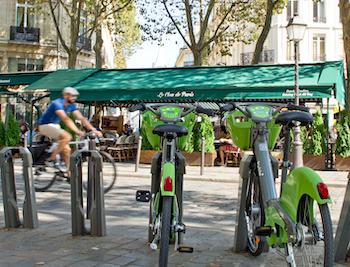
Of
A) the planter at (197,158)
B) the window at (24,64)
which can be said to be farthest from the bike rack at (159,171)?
the window at (24,64)

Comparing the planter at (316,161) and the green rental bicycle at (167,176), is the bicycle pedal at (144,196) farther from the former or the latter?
the planter at (316,161)

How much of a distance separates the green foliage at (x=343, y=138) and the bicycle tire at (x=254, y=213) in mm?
9687

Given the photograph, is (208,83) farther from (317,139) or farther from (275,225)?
(275,225)

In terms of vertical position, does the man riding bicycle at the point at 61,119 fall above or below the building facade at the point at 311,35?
below

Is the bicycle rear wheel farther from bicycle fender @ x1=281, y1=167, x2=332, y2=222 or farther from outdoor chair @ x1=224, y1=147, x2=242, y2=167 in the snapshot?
outdoor chair @ x1=224, y1=147, x2=242, y2=167

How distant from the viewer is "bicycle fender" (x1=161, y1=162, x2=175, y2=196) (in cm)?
332

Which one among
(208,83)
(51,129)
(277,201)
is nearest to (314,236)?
(277,201)

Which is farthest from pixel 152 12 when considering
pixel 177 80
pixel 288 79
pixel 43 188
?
pixel 43 188

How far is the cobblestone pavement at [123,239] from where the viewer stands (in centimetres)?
391

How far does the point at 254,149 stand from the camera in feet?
12.0

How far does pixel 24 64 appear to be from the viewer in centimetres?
3033

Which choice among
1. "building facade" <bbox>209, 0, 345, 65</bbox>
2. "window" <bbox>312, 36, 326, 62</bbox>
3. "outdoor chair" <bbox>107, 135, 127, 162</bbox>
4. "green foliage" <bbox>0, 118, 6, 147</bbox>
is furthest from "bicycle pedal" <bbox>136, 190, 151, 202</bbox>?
"window" <bbox>312, 36, 326, 62</bbox>

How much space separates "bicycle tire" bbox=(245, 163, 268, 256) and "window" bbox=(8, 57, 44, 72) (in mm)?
29113

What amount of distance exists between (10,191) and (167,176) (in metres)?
2.80
